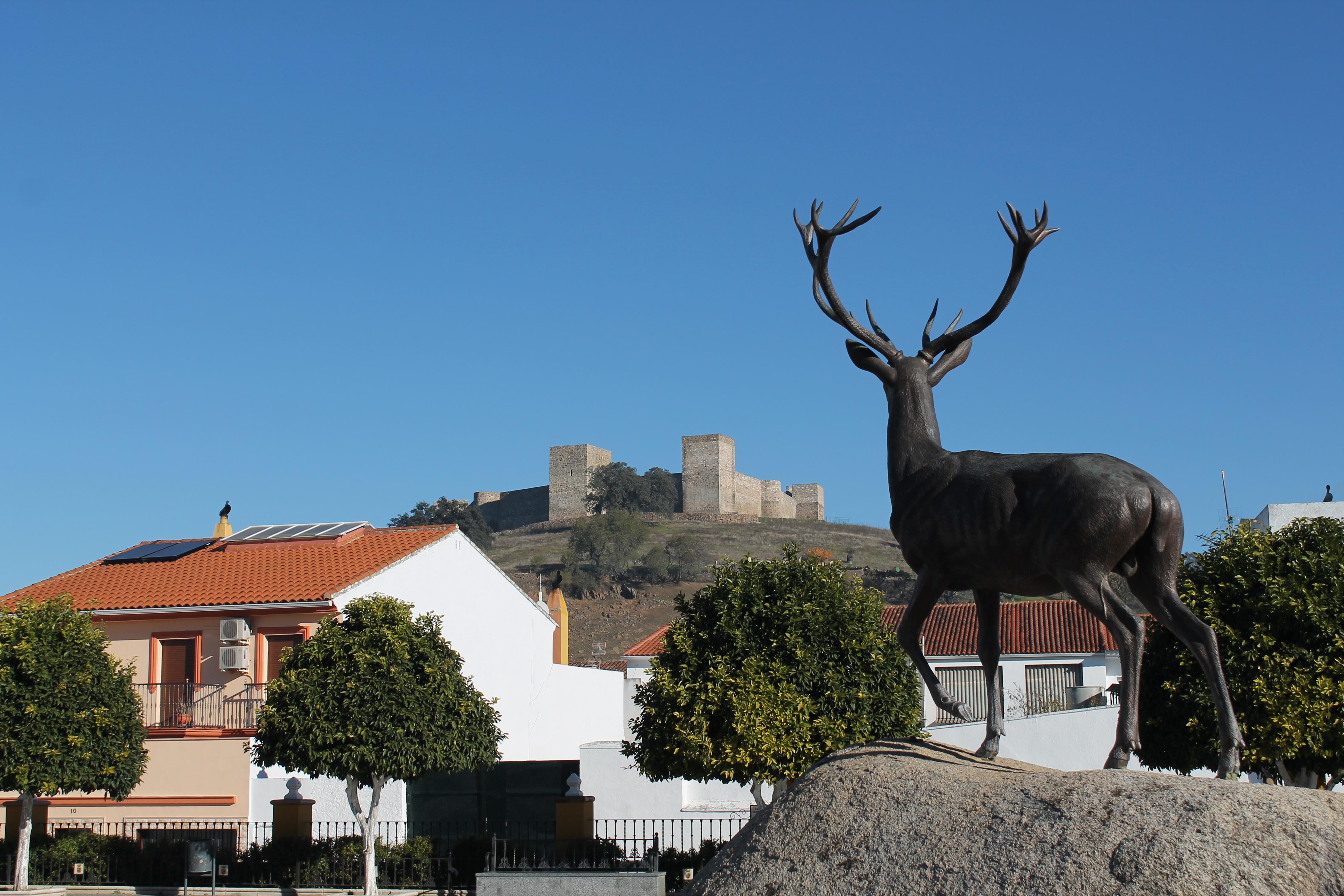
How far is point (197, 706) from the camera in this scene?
1057 inches

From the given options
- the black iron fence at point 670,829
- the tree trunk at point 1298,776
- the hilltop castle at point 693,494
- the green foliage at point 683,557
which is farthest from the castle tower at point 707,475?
the tree trunk at point 1298,776

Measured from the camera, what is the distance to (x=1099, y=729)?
25.6 m

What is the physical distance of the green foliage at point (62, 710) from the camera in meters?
20.3

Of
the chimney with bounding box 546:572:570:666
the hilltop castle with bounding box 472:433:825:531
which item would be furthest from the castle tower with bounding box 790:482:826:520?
the chimney with bounding box 546:572:570:666

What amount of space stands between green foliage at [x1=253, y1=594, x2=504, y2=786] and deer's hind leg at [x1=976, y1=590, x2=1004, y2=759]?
1330 cm

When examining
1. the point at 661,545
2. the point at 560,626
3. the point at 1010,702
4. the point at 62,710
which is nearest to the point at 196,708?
the point at 62,710

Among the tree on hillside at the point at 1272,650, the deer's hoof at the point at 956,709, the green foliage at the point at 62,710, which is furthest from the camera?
the green foliage at the point at 62,710

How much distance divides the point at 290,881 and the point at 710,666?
8146mm

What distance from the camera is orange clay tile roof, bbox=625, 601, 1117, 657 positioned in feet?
113

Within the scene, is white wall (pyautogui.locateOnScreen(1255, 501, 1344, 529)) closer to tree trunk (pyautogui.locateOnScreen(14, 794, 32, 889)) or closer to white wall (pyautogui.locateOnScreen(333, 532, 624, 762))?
white wall (pyautogui.locateOnScreen(333, 532, 624, 762))

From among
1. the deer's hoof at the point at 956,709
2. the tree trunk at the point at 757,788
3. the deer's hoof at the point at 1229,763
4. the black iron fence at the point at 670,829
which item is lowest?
the black iron fence at the point at 670,829

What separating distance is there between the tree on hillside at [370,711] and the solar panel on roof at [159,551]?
12324 mm

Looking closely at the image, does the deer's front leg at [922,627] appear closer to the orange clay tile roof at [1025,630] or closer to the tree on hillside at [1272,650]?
the tree on hillside at [1272,650]

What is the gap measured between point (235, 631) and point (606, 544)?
78.3 meters
